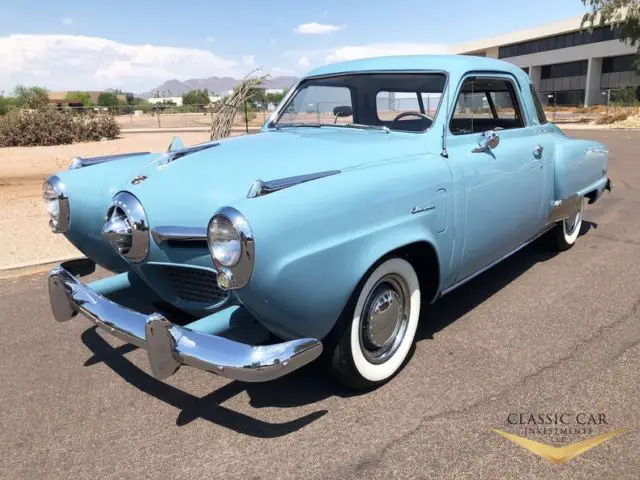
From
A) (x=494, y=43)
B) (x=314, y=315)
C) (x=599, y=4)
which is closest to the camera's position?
(x=314, y=315)

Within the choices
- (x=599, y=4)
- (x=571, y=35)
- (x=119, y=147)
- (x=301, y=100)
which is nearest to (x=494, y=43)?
(x=571, y=35)

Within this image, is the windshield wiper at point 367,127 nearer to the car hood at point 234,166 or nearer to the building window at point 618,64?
the car hood at point 234,166

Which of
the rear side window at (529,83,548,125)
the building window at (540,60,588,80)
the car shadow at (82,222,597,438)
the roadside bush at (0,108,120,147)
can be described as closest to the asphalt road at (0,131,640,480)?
the car shadow at (82,222,597,438)

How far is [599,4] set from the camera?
30.8m

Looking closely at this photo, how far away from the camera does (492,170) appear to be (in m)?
3.57

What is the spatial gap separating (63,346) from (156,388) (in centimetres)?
98

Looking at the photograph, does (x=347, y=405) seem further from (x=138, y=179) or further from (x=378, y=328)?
(x=138, y=179)

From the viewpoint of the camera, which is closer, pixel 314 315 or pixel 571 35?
pixel 314 315

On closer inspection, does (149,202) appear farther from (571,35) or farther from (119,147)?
(571,35)

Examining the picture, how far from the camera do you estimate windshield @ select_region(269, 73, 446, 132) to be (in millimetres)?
3613

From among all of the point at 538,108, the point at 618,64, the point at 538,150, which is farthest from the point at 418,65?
the point at 618,64

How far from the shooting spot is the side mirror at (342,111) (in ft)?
13.4

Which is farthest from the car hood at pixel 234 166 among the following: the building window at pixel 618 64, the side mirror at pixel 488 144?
the building window at pixel 618 64

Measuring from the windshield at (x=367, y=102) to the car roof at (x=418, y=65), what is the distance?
5 centimetres
